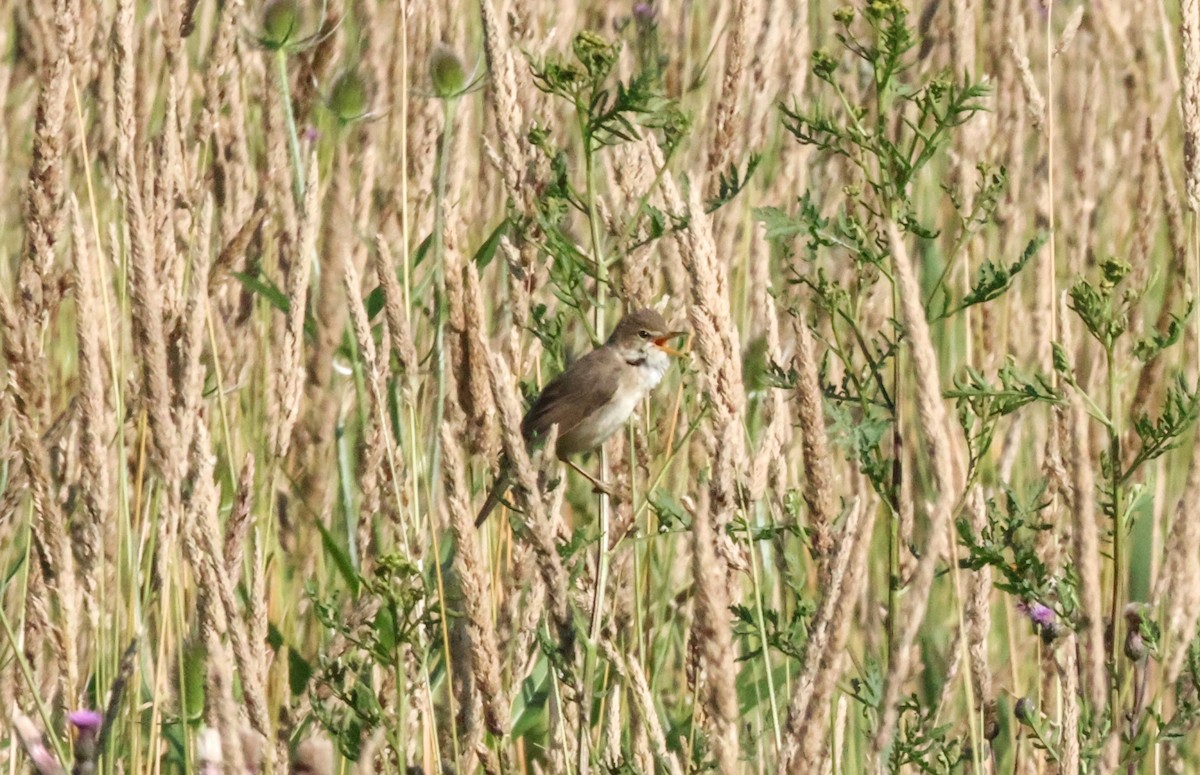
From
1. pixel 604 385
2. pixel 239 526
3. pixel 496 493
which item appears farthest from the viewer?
pixel 604 385

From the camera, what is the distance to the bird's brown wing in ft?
9.33

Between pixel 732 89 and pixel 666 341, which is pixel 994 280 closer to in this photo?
pixel 732 89

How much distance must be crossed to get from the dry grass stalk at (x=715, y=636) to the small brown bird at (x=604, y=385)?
1.37m

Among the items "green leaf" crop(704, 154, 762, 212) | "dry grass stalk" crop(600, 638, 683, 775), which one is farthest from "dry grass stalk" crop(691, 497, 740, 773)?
"green leaf" crop(704, 154, 762, 212)

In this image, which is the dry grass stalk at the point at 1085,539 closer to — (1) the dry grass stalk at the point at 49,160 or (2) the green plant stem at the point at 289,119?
(1) the dry grass stalk at the point at 49,160

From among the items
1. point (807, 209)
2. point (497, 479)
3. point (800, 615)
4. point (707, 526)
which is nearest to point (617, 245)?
point (807, 209)

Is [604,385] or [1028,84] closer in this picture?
[1028,84]

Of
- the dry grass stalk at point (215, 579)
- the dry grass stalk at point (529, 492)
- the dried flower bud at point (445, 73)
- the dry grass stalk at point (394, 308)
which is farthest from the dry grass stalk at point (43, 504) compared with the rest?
the dried flower bud at point (445, 73)

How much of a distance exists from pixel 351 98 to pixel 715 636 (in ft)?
5.66

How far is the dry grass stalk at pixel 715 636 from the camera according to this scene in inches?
44.1

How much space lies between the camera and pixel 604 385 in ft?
9.27

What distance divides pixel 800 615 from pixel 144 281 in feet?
2.95

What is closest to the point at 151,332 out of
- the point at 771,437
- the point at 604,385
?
the point at 771,437

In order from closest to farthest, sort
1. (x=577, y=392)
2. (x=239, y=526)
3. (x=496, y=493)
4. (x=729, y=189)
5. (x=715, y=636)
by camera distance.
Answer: (x=715, y=636) → (x=239, y=526) → (x=729, y=189) → (x=496, y=493) → (x=577, y=392)
